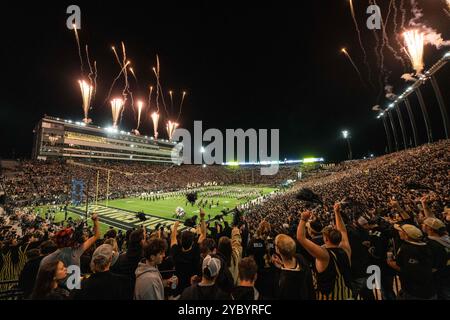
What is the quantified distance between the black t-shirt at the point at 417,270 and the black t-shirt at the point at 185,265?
10.2ft

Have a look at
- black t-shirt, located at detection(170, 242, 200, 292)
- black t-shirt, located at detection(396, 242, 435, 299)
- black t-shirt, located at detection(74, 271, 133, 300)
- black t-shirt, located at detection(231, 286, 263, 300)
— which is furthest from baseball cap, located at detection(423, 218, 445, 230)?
black t-shirt, located at detection(74, 271, 133, 300)

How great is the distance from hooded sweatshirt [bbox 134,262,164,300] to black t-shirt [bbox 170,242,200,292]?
104 centimetres

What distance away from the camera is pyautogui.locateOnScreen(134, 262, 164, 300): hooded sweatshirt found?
8.20 ft

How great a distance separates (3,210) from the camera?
26969 mm

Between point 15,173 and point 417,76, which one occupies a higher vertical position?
point 417,76

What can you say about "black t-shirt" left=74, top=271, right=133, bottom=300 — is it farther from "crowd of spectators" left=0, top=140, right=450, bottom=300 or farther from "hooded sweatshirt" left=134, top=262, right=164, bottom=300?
"hooded sweatshirt" left=134, top=262, right=164, bottom=300

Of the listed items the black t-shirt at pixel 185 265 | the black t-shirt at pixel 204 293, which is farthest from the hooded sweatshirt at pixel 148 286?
the black t-shirt at pixel 185 265

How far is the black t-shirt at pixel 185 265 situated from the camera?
364 centimetres

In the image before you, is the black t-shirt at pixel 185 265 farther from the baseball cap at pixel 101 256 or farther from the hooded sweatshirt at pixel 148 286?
the baseball cap at pixel 101 256

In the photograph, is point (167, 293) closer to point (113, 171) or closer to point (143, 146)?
point (113, 171)
